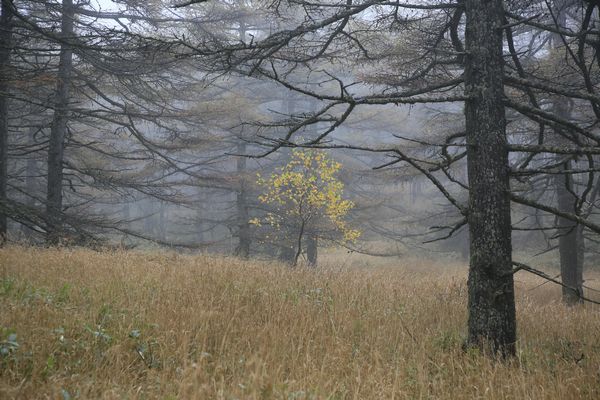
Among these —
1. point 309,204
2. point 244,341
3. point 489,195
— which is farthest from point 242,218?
point 489,195

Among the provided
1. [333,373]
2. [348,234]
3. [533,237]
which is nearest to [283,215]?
[348,234]

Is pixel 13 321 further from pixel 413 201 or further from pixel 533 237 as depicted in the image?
pixel 413 201

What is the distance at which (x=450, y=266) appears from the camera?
2170 centimetres

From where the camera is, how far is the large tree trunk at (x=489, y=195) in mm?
4152

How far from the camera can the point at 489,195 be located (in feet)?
13.6

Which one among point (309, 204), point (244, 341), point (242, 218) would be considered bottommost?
point (244, 341)

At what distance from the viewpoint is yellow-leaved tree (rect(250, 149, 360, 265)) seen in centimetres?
1348

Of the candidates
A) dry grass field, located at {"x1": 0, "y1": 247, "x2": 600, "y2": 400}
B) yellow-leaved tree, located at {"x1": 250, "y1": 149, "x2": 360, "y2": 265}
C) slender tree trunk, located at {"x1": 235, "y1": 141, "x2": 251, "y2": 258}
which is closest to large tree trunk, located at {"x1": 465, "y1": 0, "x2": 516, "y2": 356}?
dry grass field, located at {"x1": 0, "y1": 247, "x2": 600, "y2": 400}

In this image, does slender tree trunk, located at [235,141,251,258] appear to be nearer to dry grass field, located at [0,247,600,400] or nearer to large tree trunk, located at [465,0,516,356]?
dry grass field, located at [0,247,600,400]

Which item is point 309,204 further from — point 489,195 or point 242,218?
point 489,195

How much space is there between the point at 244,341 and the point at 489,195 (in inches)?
108

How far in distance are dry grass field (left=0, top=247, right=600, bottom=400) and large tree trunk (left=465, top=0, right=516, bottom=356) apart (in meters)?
0.37

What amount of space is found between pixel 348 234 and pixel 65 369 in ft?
39.1

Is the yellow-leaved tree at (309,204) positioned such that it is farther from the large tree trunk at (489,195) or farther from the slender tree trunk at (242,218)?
the large tree trunk at (489,195)
